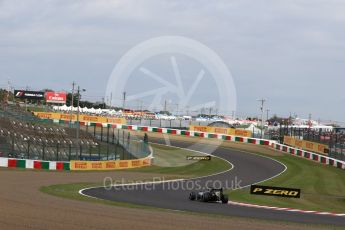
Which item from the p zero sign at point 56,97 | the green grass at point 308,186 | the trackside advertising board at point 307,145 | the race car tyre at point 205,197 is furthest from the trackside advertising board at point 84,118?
the race car tyre at point 205,197

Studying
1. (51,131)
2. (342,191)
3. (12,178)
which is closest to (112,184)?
(12,178)

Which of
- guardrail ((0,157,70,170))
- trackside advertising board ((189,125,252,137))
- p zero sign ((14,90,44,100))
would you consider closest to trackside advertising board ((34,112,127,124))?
trackside advertising board ((189,125,252,137))

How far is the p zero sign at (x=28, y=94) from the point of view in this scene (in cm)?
13375

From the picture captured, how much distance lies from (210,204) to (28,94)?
11878cm

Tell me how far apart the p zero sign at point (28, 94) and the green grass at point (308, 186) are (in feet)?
295

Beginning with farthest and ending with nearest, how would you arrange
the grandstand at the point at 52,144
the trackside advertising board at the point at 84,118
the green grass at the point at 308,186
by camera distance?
1. the trackside advertising board at the point at 84,118
2. the grandstand at the point at 52,144
3. the green grass at the point at 308,186

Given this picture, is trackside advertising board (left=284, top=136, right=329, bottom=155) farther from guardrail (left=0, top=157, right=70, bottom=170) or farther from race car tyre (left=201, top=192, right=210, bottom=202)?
race car tyre (left=201, top=192, right=210, bottom=202)

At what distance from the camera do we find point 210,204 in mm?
23812

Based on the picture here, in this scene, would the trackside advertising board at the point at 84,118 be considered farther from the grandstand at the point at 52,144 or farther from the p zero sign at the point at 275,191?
the p zero sign at the point at 275,191

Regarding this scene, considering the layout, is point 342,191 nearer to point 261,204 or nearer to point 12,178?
point 261,204

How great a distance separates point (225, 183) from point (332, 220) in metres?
18.5

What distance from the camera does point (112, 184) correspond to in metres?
32.5

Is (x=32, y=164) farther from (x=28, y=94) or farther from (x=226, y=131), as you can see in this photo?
(x=28, y=94)

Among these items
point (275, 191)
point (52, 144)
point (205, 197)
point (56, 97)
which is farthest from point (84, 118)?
point (205, 197)
